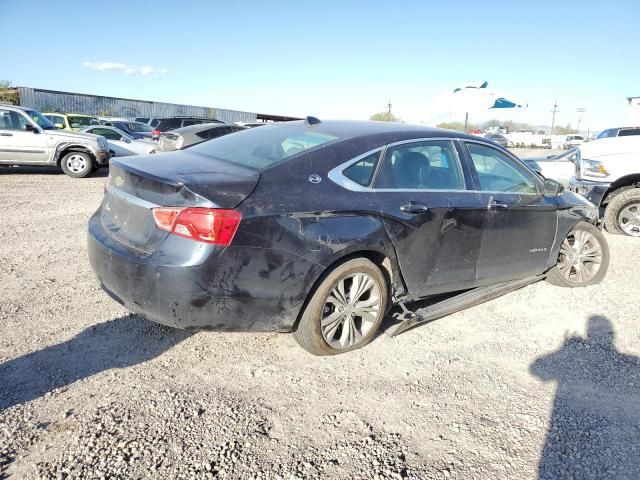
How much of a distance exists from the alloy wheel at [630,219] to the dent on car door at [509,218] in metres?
3.76

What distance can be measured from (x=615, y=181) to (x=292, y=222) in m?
6.38

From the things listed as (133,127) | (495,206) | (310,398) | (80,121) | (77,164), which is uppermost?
(80,121)

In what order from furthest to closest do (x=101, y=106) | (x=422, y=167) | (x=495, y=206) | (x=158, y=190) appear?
(x=101, y=106) → (x=495, y=206) → (x=422, y=167) → (x=158, y=190)

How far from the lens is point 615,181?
289 inches

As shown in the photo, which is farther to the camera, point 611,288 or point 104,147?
point 104,147

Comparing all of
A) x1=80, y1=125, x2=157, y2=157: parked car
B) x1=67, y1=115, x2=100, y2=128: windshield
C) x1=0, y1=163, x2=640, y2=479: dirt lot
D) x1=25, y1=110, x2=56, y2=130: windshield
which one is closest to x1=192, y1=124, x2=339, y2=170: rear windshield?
x1=0, y1=163, x2=640, y2=479: dirt lot

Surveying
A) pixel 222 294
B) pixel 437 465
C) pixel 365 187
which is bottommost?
pixel 437 465

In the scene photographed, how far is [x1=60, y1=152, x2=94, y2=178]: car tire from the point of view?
12.0 metres

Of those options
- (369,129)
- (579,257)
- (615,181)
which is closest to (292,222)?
(369,129)

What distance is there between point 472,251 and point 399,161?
97cm

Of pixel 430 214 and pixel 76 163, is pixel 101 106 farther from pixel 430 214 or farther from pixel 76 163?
pixel 430 214

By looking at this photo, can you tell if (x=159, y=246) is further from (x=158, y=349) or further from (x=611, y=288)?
(x=611, y=288)

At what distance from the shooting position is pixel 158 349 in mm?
3359

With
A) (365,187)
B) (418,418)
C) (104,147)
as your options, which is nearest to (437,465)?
(418,418)
